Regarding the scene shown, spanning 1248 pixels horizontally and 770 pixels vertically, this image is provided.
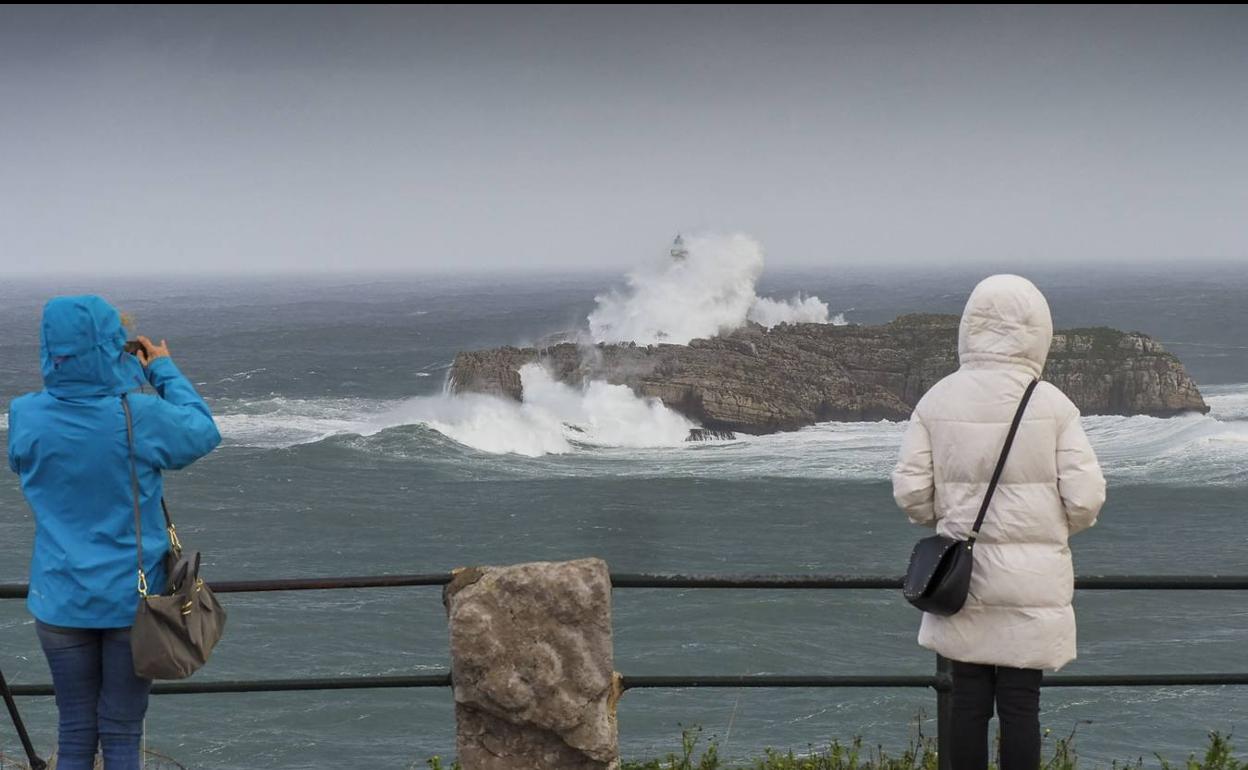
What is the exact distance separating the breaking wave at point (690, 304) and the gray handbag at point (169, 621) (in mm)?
A: 122151

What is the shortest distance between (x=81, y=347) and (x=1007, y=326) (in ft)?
8.28

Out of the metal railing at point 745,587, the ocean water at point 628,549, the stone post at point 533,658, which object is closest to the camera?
the stone post at point 533,658

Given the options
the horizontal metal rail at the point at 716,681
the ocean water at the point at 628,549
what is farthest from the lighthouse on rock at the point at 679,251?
the horizontal metal rail at the point at 716,681

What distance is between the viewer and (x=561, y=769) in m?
4.38

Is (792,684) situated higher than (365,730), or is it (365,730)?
(792,684)

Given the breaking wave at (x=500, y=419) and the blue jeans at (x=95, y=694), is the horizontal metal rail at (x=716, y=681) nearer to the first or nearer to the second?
the blue jeans at (x=95, y=694)

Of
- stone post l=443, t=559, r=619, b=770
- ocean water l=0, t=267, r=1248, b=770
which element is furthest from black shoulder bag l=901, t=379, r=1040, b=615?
ocean water l=0, t=267, r=1248, b=770

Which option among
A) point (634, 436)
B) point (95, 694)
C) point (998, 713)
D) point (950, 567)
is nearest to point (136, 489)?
point (95, 694)

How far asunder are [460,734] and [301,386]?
360 feet

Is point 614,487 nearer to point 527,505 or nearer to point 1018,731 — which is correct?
point 527,505

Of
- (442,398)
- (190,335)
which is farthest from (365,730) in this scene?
(190,335)

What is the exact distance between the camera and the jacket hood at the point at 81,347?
379 cm

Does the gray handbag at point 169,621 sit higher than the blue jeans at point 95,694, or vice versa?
the gray handbag at point 169,621

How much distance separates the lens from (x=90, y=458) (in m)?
3.82
